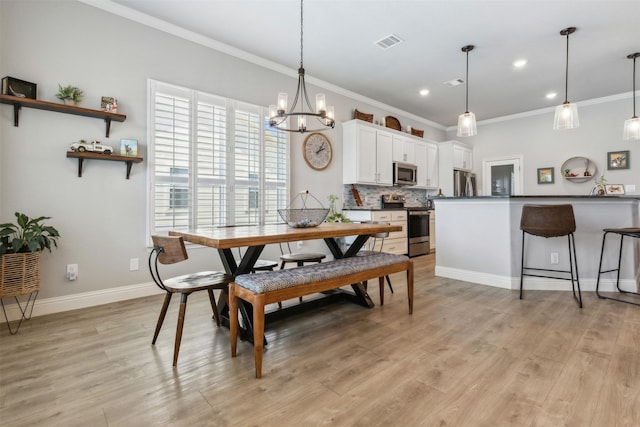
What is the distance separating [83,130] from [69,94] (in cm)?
31

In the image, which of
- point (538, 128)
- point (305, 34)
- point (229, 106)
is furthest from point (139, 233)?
point (538, 128)

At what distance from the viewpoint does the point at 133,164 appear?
3.11m

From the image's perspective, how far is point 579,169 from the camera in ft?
19.0

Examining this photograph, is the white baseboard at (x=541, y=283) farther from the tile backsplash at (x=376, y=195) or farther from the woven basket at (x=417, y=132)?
the woven basket at (x=417, y=132)

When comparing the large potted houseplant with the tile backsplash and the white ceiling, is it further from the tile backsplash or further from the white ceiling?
the tile backsplash

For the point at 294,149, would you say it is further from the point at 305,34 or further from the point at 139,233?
the point at 139,233

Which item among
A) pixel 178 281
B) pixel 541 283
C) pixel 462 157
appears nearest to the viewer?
pixel 178 281

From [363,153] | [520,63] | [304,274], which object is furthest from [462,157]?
[304,274]

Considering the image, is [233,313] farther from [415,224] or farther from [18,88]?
[415,224]

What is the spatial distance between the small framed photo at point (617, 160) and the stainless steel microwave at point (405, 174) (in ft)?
10.8

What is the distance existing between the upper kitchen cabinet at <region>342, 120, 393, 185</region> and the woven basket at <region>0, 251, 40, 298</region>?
13.2ft

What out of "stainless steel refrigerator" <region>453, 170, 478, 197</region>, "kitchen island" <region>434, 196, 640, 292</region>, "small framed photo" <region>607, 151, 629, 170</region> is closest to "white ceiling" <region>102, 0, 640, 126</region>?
"small framed photo" <region>607, 151, 629, 170</region>

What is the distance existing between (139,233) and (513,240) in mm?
4102

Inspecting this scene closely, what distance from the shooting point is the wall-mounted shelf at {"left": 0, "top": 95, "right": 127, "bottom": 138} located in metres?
2.47
